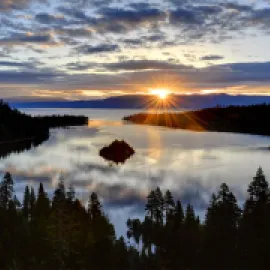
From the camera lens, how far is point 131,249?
3111 cm

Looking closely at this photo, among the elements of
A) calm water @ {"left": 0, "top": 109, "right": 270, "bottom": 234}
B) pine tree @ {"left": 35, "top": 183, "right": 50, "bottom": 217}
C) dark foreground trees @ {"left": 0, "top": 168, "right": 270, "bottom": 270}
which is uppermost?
pine tree @ {"left": 35, "top": 183, "right": 50, "bottom": 217}

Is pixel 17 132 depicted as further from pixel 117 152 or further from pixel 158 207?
pixel 158 207

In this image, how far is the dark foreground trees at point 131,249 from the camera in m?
27.6

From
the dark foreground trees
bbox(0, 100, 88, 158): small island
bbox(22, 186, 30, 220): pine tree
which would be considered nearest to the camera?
the dark foreground trees

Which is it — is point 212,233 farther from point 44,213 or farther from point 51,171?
point 51,171

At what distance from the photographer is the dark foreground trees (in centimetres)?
2762

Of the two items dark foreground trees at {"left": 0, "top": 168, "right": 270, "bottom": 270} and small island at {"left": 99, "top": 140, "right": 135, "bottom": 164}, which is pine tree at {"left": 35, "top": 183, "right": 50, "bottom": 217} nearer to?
dark foreground trees at {"left": 0, "top": 168, "right": 270, "bottom": 270}

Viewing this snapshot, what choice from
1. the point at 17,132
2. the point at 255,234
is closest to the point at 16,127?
the point at 17,132

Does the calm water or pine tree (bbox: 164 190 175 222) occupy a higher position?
pine tree (bbox: 164 190 175 222)

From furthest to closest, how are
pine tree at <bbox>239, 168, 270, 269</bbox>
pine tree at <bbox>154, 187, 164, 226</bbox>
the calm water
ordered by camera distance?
the calm water, pine tree at <bbox>154, 187, 164, 226</bbox>, pine tree at <bbox>239, 168, 270, 269</bbox>

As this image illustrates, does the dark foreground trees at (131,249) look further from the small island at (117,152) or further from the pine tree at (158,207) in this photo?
the small island at (117,152)

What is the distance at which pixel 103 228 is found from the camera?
3067 cm

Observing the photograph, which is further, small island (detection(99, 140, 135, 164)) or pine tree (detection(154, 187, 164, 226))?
small island (detection(99, 140, 135, 164))

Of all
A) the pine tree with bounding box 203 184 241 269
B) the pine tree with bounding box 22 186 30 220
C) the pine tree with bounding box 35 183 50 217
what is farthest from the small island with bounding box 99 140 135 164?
the pine tree with bounding box 203 184 241 269
